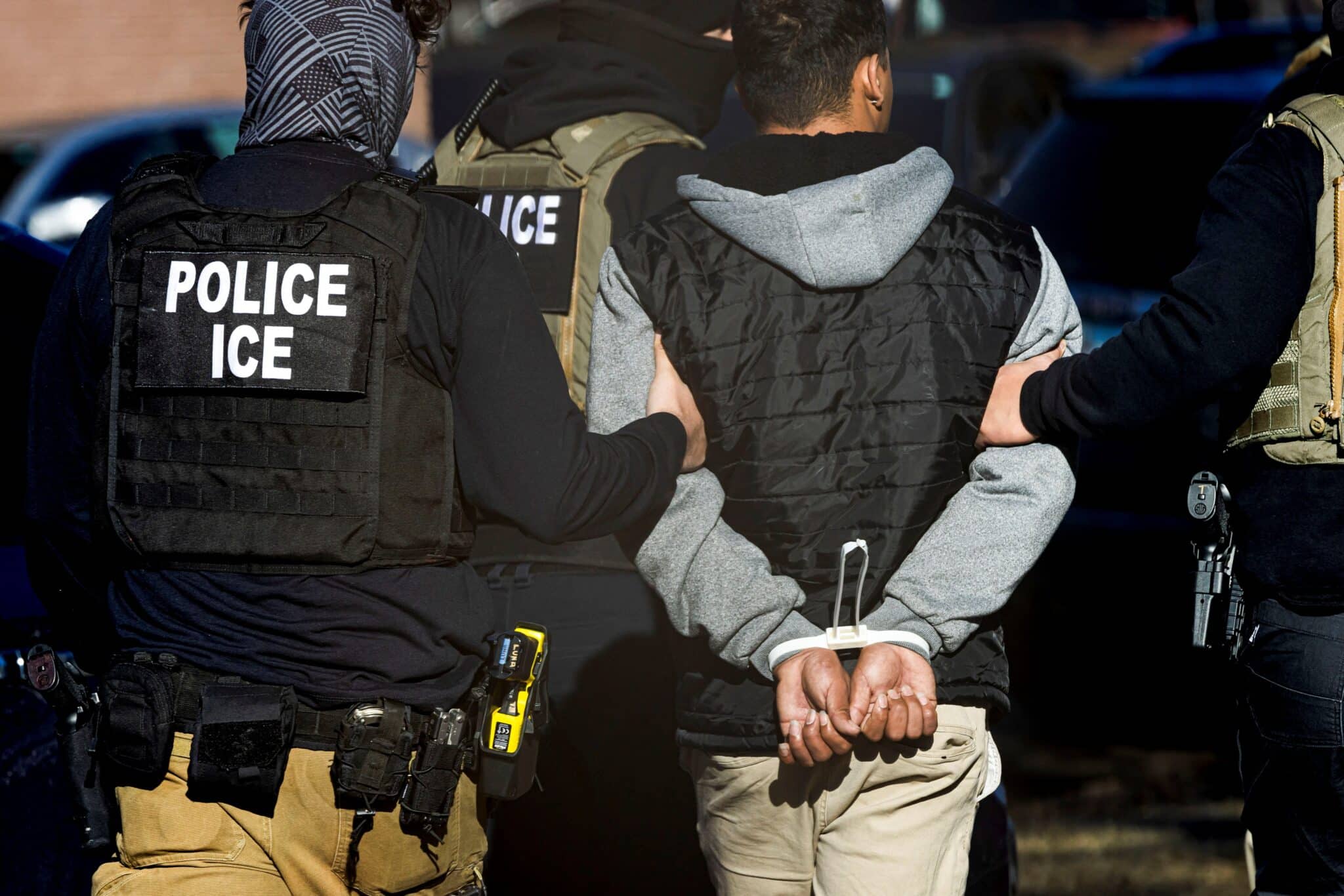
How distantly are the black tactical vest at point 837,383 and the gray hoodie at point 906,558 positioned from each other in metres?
0.04

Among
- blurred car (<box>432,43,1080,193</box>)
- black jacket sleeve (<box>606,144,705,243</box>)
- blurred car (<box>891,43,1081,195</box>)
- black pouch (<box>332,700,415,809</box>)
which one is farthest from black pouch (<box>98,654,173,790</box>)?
A: blurred car (<box>891,43,1081,195</box>)

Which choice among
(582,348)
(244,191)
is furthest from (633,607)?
(244,191)

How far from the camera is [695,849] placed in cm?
326

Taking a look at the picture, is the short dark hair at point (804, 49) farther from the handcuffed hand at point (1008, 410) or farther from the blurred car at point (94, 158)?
the blurred car at point (94, 158)

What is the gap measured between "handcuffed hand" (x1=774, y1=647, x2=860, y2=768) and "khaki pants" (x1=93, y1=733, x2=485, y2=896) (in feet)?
1.96

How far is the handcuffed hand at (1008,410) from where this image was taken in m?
2.52

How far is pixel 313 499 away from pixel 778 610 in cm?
73

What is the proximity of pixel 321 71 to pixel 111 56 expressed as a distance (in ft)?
43.4

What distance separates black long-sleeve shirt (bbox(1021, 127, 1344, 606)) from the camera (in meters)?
2.37

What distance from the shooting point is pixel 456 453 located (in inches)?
91.4

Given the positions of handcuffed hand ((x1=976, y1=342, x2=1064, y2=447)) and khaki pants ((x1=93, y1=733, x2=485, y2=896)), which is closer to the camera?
khaki pants ((x1=93, y1=733, x2=485, y2=896))

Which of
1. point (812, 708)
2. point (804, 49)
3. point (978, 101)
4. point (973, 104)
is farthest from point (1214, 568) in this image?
point (978, 101)

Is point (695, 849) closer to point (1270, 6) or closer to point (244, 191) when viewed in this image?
point (244, 191)

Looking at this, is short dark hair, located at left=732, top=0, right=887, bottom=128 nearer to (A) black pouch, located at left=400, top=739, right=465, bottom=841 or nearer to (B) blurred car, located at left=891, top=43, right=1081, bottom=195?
(A) black pouch, located at left=400, top=739, right=465, bottom=841
